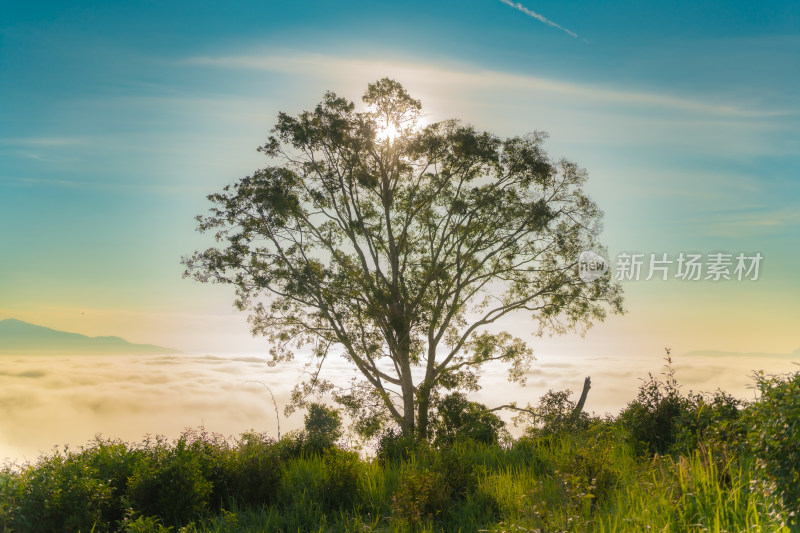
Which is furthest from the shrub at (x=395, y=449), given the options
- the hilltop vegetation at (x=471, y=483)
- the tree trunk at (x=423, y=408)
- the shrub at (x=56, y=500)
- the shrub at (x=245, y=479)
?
the tree trunk at (x=423, y=408)

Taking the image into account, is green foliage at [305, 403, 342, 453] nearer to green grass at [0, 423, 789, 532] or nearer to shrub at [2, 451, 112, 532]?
green grass at [0, 423, 789, 532]

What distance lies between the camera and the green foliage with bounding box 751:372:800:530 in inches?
201

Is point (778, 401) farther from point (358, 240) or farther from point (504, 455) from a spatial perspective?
point (358, 240)

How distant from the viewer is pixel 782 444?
17.3 ft

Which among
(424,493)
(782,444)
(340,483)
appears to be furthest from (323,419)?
(782,444)

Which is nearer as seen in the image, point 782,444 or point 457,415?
point 782,444

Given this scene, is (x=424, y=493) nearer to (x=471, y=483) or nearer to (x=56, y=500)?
(x=471, y=483)

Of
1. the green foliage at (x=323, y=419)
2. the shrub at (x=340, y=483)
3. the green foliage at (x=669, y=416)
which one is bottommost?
the green foliage at (x=323, y=419)

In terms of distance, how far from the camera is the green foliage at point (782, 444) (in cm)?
512

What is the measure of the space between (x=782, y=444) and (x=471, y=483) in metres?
5.12

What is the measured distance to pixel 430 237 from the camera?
2214 cm

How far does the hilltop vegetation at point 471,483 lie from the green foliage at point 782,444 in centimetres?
1

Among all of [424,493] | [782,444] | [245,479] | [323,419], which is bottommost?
[323,419]

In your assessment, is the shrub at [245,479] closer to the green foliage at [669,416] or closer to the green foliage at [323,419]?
the green foliage at [669,416]
